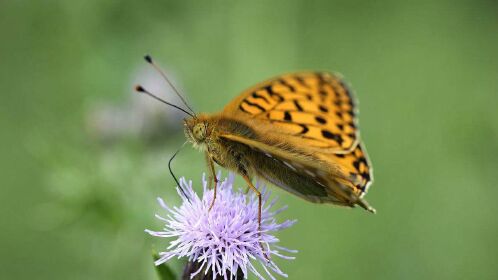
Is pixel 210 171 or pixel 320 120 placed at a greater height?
pixel 320 120

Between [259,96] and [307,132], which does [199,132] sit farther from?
[307,132]

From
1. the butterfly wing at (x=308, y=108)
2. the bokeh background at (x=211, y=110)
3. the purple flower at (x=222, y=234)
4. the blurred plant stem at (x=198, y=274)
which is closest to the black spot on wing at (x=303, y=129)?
the butterfly wing at (x=308, y=108)

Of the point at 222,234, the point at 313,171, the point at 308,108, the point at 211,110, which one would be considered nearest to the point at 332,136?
the point at 308,108

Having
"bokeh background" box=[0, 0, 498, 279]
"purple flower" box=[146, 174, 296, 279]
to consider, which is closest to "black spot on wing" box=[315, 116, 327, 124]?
→ "purple flower" box=[146, 174, 296, 279]

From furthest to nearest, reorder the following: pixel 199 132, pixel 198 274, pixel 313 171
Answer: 1. pixel 199 132
2. pixel 198 274
3. pixel 313 171

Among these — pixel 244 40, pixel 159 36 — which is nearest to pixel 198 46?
pixel 159 36

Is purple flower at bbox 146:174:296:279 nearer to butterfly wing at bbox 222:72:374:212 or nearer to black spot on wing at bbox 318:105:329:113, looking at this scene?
butterfly wing at bbox 222:72:374:212

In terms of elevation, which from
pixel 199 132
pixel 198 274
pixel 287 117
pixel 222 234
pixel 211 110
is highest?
pixel 211 110

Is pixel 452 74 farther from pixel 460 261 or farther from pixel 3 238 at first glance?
pixel 3 238
